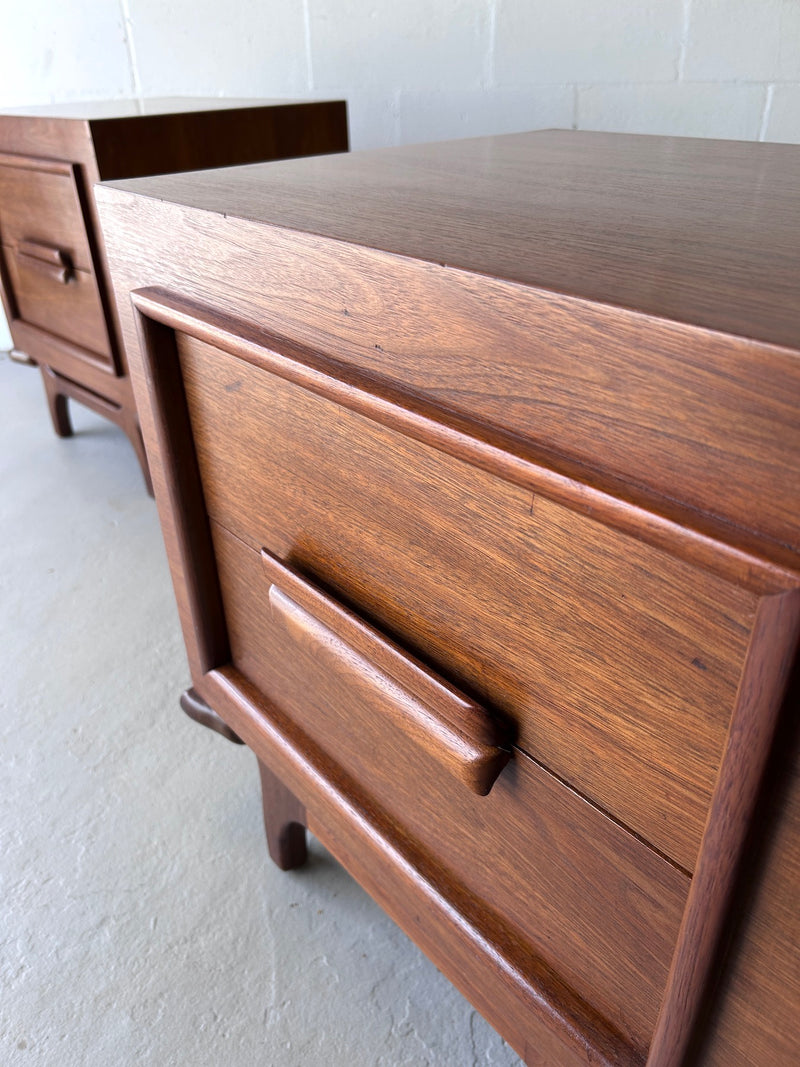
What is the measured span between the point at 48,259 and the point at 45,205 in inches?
3.5

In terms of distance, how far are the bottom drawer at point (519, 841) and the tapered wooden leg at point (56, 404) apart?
1.30m

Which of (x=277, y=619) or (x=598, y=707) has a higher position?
(x=598, y=707)

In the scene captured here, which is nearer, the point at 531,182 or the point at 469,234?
the point at 469,234

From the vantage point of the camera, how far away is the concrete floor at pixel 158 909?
0.71 m

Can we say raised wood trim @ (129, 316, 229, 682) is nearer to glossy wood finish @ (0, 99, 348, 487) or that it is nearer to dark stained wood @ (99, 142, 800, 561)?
dark stained wood @ (99, 142, 800, 561)

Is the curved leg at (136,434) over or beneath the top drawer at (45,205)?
beneath

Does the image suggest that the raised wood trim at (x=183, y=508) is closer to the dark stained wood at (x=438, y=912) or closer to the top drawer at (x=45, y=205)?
the dark stained wood at (x=438, y=912)

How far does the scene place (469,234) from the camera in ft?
1.33

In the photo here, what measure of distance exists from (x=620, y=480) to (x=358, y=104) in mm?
1376

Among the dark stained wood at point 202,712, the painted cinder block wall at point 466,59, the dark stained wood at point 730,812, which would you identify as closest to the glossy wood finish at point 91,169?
the painted cinder block wall at point 466,59

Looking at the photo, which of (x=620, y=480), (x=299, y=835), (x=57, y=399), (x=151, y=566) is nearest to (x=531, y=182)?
(x=620, y=480)

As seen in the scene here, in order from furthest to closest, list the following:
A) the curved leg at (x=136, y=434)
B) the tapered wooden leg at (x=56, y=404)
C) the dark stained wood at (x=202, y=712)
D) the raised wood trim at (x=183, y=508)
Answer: the tapered wooden leg at (x=56, y=404), the curved leg at (x=136, y=434), the dark stained wood at (x=202, y=712), the raised wood trim at (x=183, y=508)

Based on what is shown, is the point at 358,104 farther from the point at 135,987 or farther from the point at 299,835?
the point at 135,987

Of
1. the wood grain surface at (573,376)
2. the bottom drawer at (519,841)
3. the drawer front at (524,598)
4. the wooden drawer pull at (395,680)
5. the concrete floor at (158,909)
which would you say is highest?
the wood grain surface at (573,376)
